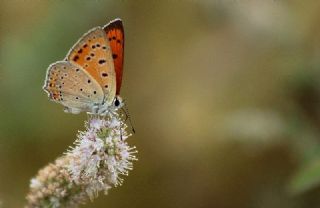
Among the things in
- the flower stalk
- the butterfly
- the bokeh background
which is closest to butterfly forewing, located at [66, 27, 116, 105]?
the butterfly

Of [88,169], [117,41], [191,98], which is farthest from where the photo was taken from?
[191,98]

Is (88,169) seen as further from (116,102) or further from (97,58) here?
(97,58)

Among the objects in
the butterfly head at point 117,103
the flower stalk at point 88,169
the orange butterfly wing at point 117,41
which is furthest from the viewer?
the butterfly head at point 117,103

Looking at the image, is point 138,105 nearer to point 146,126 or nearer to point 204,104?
point 146,126

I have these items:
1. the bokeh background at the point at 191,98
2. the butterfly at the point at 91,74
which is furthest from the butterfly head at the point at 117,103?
the bokeh background at the point at 191,98

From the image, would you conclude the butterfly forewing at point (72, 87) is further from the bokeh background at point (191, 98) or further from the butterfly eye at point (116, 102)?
the bokeh background at point (191, 98)

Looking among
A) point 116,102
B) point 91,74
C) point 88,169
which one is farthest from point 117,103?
point 88,169
